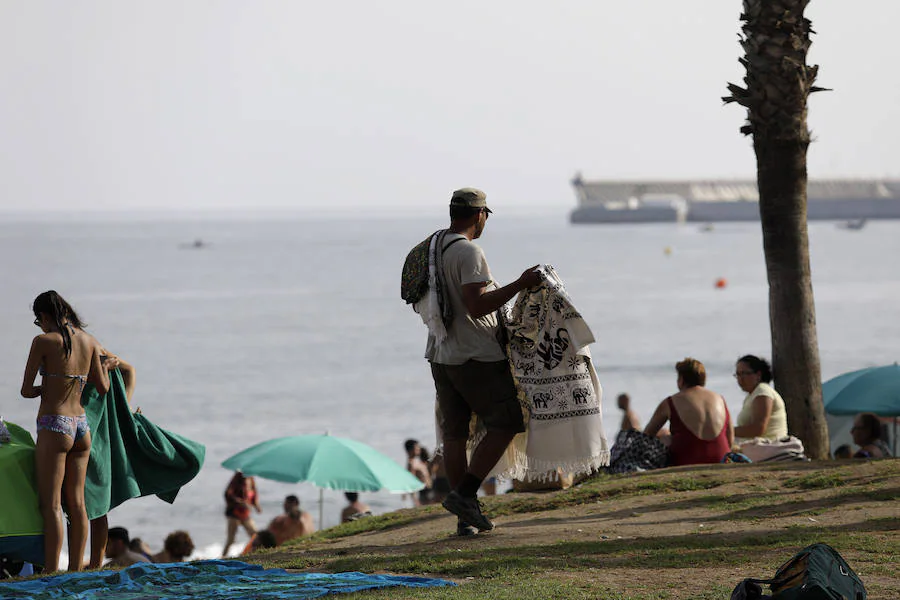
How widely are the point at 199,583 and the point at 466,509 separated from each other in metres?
1.46

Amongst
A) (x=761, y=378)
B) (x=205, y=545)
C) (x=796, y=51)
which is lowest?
(x=205, y=545)

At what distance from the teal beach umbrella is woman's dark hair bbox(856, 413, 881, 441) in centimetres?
54

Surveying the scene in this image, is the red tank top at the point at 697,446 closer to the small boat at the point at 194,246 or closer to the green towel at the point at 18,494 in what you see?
the green towel at the point at 18,494

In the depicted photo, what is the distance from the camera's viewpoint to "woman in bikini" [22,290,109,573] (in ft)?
20.4

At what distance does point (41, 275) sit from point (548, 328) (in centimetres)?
10908

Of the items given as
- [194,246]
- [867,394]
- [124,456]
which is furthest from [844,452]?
[194,246]

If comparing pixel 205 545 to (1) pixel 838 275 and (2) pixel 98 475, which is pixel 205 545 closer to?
(2) pixel 98 475

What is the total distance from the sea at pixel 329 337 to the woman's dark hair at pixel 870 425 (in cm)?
1034

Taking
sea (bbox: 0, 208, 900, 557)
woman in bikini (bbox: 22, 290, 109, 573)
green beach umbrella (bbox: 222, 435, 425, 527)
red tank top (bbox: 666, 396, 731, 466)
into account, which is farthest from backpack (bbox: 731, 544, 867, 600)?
sea (bbox: 0, 208, 900, 557)

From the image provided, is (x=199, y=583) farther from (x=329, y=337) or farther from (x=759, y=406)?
(x=329, y=337)

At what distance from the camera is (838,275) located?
95062mm

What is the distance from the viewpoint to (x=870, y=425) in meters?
10.3

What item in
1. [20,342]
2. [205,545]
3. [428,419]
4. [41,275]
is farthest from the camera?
[41,275]

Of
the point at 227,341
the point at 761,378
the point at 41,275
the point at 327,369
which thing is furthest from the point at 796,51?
the point at 41,275
